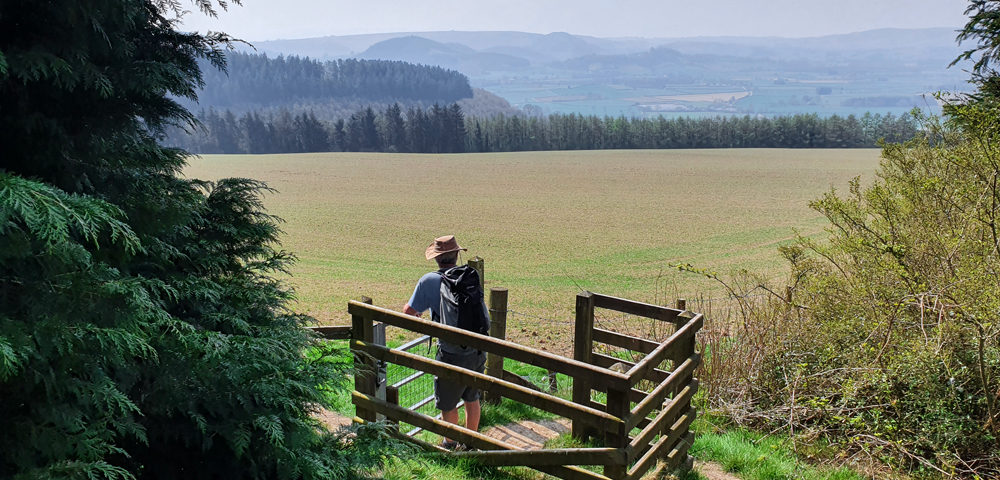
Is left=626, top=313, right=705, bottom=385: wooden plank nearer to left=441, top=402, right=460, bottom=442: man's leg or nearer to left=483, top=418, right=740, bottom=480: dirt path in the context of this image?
left=483, top=418, right=740, bottom=480: dirt path

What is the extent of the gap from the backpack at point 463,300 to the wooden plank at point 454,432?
803mm

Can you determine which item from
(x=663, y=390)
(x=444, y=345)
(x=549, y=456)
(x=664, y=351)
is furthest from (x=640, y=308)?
(x=549, y=456)

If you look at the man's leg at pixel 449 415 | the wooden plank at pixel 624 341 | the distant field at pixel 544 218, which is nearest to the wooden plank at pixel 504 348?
the man's leg at pixel 449 415

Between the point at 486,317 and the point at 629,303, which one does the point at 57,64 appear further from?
the point at 629,303

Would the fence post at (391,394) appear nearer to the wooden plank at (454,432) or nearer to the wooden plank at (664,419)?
the wooden plank at (454,432)

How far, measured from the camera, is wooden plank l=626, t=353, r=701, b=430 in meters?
4.19

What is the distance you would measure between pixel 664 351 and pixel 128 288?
3.38m

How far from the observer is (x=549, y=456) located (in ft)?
14.9

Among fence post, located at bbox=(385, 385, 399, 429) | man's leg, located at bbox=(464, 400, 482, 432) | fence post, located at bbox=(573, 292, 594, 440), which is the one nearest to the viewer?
fence post, located at bbox=(385, 385, 399, 429)

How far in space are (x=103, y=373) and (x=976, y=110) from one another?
22.8ft

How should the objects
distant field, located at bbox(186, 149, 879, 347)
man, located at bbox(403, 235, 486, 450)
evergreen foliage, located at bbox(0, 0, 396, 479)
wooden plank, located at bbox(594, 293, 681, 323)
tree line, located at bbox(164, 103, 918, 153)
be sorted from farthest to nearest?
tree line, located at bbox(164, 103, 918, 153) < distant field, located at bbox(186, 149, 879, 347) < wooden plank, located at bbox(594, 293, 681, 323) < man, located at bbox(403, 235, 486, 450) < evergreen foliage, located at bbox(0, 0, 396, 479)

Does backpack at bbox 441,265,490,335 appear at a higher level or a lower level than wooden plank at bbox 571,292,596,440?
higher

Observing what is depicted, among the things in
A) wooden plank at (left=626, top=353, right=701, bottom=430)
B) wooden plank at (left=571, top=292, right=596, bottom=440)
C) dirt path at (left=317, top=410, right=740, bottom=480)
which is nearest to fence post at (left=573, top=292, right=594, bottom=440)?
wooden plank at (left=571, top=292, right=596, bottom=440)

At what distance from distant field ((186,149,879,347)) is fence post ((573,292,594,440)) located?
5.40 metres
